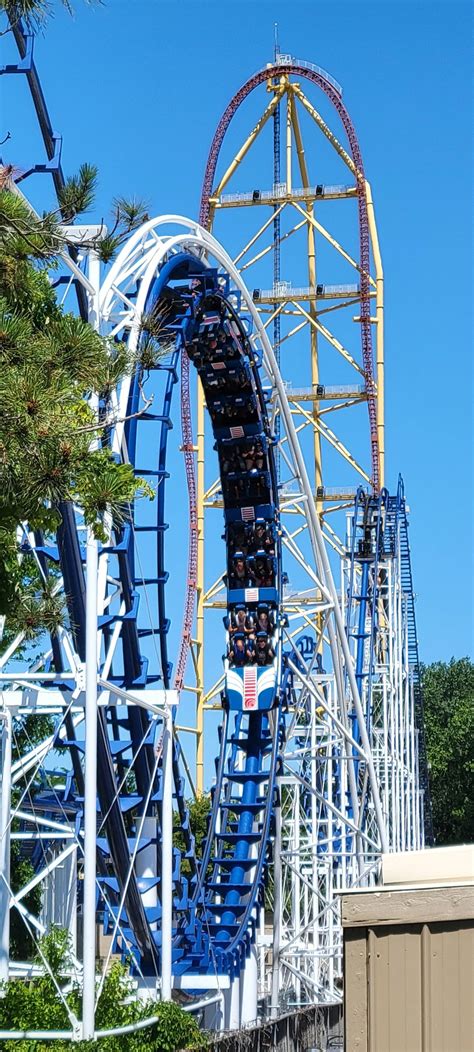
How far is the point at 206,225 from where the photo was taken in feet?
105

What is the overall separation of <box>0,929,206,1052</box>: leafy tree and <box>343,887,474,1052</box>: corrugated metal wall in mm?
6041

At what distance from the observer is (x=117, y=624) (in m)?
13.4

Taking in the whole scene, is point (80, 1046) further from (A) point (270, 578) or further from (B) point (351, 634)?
(B) point (351, 634)

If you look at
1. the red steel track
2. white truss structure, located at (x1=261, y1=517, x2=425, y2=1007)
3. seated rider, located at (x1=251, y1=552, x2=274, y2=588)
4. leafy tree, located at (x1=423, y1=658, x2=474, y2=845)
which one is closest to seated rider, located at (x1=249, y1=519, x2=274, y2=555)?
seated rider, located at (x1=251, y1=552, x2=274, y2=588)

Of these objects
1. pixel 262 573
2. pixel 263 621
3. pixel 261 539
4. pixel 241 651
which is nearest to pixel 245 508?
pixel 261 539

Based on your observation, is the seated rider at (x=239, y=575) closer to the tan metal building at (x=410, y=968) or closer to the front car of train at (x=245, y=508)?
the front car of train at (x=245, y=508)

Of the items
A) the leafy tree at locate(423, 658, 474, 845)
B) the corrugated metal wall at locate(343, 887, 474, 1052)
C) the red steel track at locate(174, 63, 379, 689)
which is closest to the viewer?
the corrugated metal wall at locate(343, 887, 474, 1052)

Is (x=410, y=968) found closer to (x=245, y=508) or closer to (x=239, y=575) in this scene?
(x=239, y=575)

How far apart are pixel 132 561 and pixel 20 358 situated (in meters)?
6.77

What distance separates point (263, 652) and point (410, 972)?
1344cm

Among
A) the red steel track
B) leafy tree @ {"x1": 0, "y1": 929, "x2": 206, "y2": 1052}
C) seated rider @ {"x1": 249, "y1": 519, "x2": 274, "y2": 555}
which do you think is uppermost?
the red steel track

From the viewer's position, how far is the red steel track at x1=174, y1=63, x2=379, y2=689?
101ft

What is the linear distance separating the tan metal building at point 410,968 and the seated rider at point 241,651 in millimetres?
13371

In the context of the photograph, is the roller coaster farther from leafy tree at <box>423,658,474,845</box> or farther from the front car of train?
leafy tree at <box>423,658,474,845</box>
